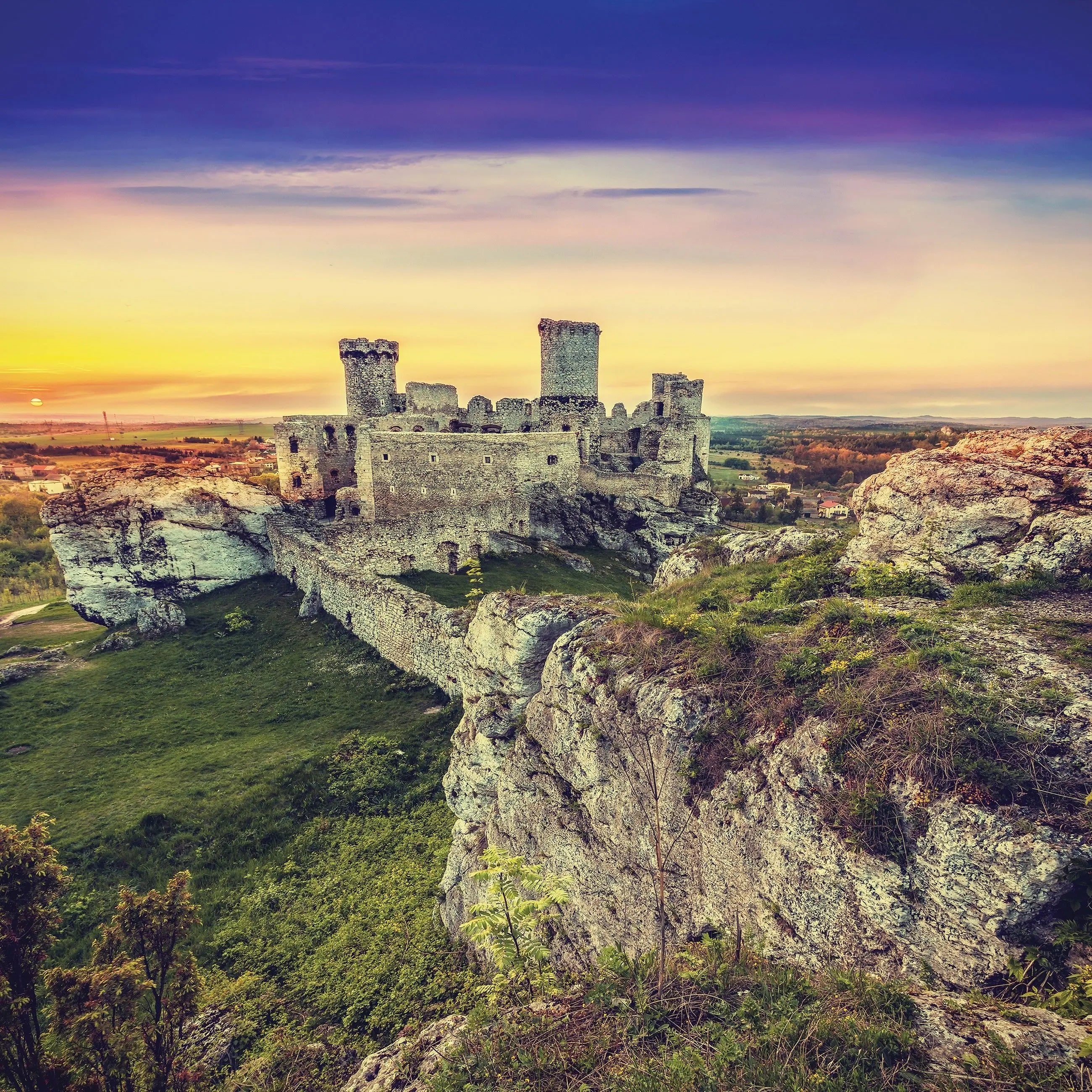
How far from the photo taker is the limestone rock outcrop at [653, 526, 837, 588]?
36.6ft

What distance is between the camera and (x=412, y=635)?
58.5 feet

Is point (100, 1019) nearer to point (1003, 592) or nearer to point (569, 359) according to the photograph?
point (1003, 592)

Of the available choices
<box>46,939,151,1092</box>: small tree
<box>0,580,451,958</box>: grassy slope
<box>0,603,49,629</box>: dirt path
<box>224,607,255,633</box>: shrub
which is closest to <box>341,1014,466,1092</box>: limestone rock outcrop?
<box>46,939,151,1092</box>: small tree

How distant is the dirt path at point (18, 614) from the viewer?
31.4m

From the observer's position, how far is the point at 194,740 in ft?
52.6

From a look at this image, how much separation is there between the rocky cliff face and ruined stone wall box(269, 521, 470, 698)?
301cm

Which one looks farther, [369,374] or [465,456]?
[369,374]

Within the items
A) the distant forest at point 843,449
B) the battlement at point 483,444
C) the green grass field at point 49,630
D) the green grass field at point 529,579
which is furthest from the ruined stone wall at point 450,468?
the distant forest at point 843,449

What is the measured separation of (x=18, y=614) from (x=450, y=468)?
1155 inches

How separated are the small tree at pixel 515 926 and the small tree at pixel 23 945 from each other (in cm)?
484

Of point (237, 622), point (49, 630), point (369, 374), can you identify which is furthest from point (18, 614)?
point (369, 374)

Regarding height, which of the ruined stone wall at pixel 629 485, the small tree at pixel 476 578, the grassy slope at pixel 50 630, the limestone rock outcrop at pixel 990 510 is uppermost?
the limestone rock outcrop at pixel 990 510

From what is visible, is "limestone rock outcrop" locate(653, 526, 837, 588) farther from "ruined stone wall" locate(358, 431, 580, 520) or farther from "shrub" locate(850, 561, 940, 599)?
"ruined stone wall" locate(358, 431, 580, 520)

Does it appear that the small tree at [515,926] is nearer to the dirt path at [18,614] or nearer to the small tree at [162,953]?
the small tree at [162,953]
